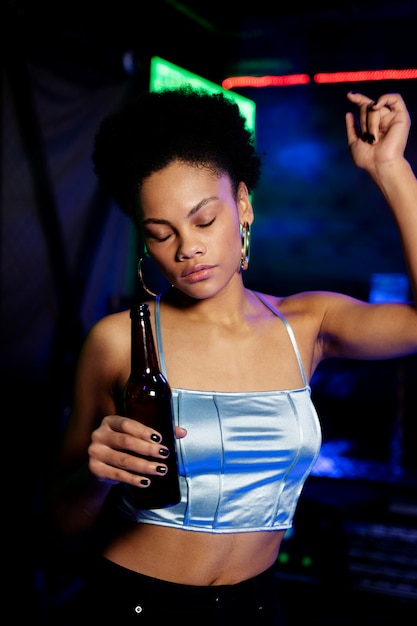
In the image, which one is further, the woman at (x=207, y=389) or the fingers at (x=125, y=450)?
the woman at (x=207, y=389)

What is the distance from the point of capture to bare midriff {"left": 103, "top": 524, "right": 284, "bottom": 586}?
1640 mm

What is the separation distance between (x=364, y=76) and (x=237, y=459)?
8.69ft

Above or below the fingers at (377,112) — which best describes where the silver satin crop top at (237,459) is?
below

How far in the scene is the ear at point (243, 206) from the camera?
73.9 inches

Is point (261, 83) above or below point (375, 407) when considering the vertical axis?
above

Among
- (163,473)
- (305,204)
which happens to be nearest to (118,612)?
(163,473)

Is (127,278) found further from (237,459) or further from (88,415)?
(237,459)

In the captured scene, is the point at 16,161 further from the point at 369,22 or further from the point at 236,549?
the point at 369,22

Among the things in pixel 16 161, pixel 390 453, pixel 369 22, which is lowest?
pixel 390 453

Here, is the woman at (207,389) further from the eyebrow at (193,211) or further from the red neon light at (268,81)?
the red neon light at (268,81)

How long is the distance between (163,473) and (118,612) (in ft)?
1.78

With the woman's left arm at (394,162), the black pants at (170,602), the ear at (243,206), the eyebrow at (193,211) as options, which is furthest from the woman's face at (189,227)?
the black pants at (170,602)

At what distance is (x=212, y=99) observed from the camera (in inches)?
76.7

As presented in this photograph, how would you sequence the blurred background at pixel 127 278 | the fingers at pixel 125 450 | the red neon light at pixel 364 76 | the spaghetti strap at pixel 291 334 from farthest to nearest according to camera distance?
the blurred background at pixel 127 278
the red neon light at pixel 364 76
the spaghetti strap at pixel 291 334
the fingers at pixel 125 450
